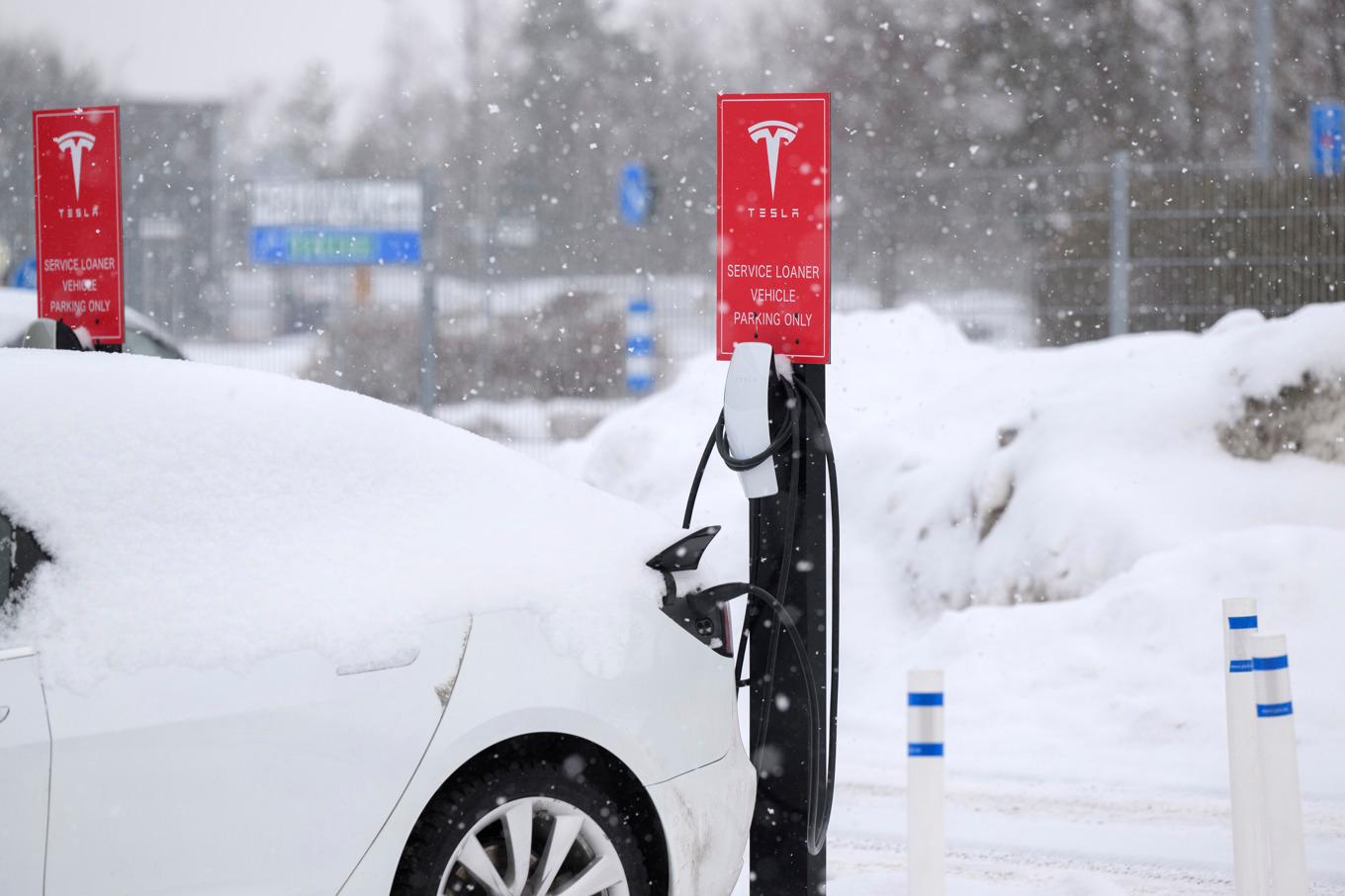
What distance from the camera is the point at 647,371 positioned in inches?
604

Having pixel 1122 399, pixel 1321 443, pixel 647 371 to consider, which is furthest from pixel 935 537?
pixel 647 371

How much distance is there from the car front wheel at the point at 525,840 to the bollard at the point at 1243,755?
1.69 metres

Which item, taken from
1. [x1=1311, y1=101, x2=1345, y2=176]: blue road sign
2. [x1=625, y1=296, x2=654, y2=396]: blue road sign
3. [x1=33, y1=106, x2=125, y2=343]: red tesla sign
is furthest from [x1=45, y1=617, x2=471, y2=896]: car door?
[x1=1311, y1=101, x2=1345, y2=176]: blue road sign

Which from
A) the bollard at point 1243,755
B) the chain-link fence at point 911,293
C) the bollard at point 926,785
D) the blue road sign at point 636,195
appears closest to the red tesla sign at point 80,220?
the bollard at point 926,785

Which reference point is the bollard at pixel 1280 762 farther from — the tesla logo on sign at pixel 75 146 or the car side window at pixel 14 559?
the tesla logo on sign at pixel 75 146

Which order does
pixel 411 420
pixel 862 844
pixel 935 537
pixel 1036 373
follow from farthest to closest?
pixel 1036 373 < pixel 935 537 < pixel 862 844 < pixel 411 420

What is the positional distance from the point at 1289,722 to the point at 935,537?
6.37 metres

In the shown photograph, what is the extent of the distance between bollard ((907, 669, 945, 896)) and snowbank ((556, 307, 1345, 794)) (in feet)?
11.0

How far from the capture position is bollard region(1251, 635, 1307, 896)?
382cm

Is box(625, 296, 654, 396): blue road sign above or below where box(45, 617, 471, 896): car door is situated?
above

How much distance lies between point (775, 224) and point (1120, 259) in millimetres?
9776

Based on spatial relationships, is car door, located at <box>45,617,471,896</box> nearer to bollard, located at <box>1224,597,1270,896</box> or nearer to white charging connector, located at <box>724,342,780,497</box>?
white charging connector, located at <box>724,342,780,497</box>

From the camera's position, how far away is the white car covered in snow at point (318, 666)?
3.22 m

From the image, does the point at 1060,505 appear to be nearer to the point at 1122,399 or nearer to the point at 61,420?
the point at 1122,399
